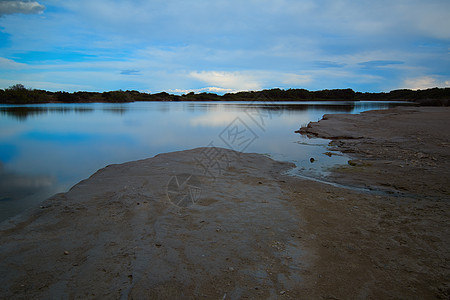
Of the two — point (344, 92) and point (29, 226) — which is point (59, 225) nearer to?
point (29, 226)

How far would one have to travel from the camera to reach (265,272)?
2.53 meters

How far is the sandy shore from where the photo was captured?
2.32 meters

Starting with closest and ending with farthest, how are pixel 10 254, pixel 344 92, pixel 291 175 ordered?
pixel 10 254 → pixel 291 175 → pixel 344 92

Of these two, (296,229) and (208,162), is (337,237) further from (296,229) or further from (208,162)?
(208,162)

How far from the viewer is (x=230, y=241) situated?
3133 mm

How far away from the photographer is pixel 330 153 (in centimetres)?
963

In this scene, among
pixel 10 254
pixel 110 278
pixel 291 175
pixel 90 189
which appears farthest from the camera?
pixel 291 175

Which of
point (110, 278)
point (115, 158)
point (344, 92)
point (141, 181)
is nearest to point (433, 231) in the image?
point (110, 278)

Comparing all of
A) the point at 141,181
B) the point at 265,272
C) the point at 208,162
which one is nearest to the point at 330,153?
the point at 208,162

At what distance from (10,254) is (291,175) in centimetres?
573

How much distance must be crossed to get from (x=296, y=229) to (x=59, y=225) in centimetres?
334

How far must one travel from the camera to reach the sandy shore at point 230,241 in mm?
2316

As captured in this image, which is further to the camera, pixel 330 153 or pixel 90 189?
pixel 330 153

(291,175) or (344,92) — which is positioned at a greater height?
(344,92)
